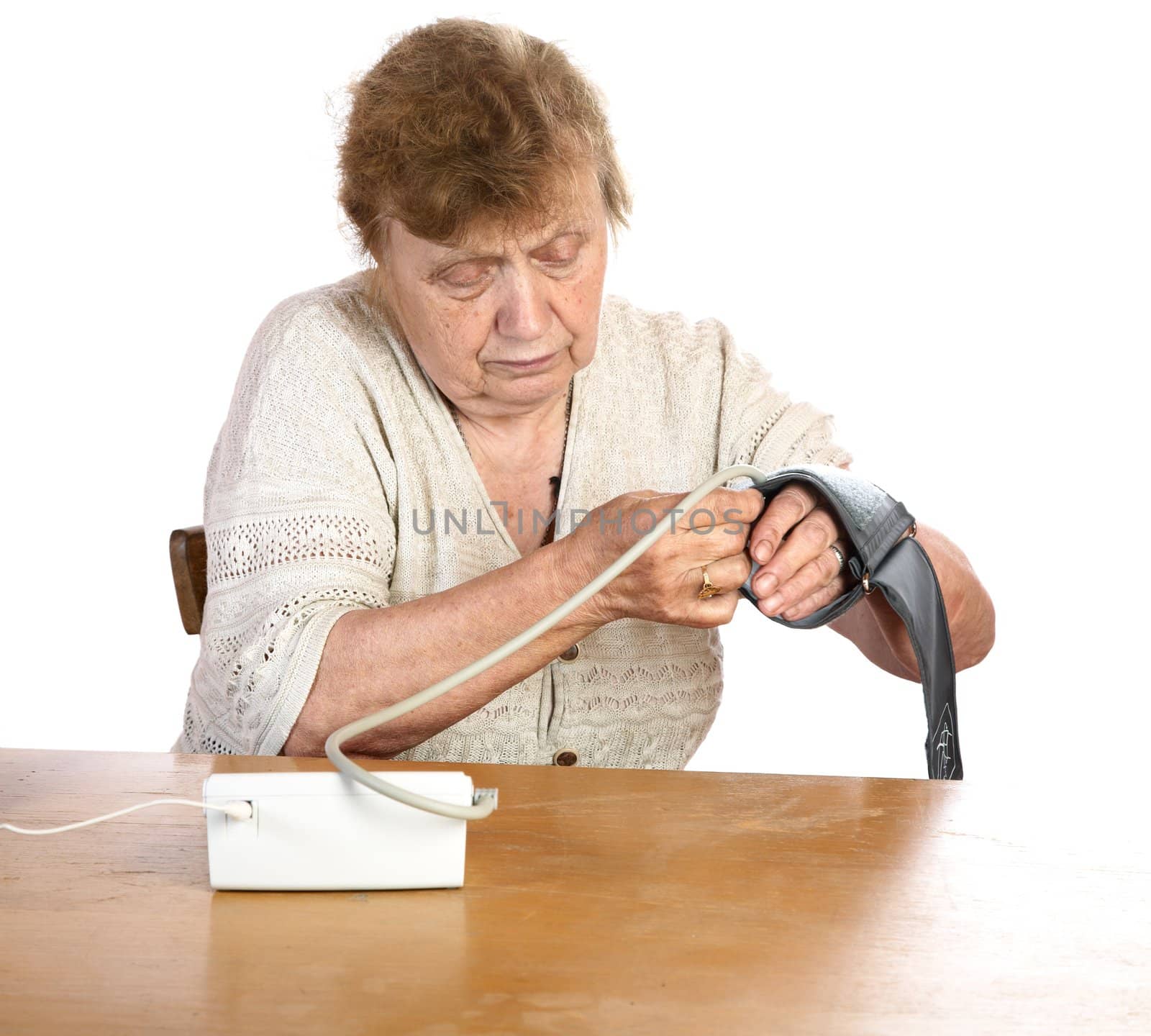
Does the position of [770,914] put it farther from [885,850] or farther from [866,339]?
[866,339]

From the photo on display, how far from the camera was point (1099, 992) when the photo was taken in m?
0.66

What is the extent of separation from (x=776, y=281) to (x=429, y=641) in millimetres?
1862

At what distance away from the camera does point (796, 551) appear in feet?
→ 3.69

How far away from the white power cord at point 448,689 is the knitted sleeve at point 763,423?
17.1 inches

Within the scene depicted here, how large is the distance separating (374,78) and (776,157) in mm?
1685

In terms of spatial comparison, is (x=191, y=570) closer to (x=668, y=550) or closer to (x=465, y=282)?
(x=465, y=282)

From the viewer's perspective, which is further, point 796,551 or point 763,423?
point 763,423

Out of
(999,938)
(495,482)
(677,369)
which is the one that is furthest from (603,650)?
(999,938)

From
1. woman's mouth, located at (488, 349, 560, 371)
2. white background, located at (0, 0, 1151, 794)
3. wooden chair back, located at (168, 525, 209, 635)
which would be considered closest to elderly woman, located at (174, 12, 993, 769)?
woman's mouth, located at (488, 349, 560, 371)

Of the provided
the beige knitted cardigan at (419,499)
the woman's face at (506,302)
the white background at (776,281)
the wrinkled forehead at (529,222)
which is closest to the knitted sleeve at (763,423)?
the beige knitted cardigan at (419,499)

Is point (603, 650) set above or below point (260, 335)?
below

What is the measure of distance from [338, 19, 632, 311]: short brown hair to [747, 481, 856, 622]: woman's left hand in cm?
38

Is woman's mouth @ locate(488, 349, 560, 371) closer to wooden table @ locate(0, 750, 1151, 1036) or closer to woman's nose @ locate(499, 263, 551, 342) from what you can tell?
woman's nose @ locate(499, 263, 551, 342)

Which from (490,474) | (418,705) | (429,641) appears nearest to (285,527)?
(429,641)
